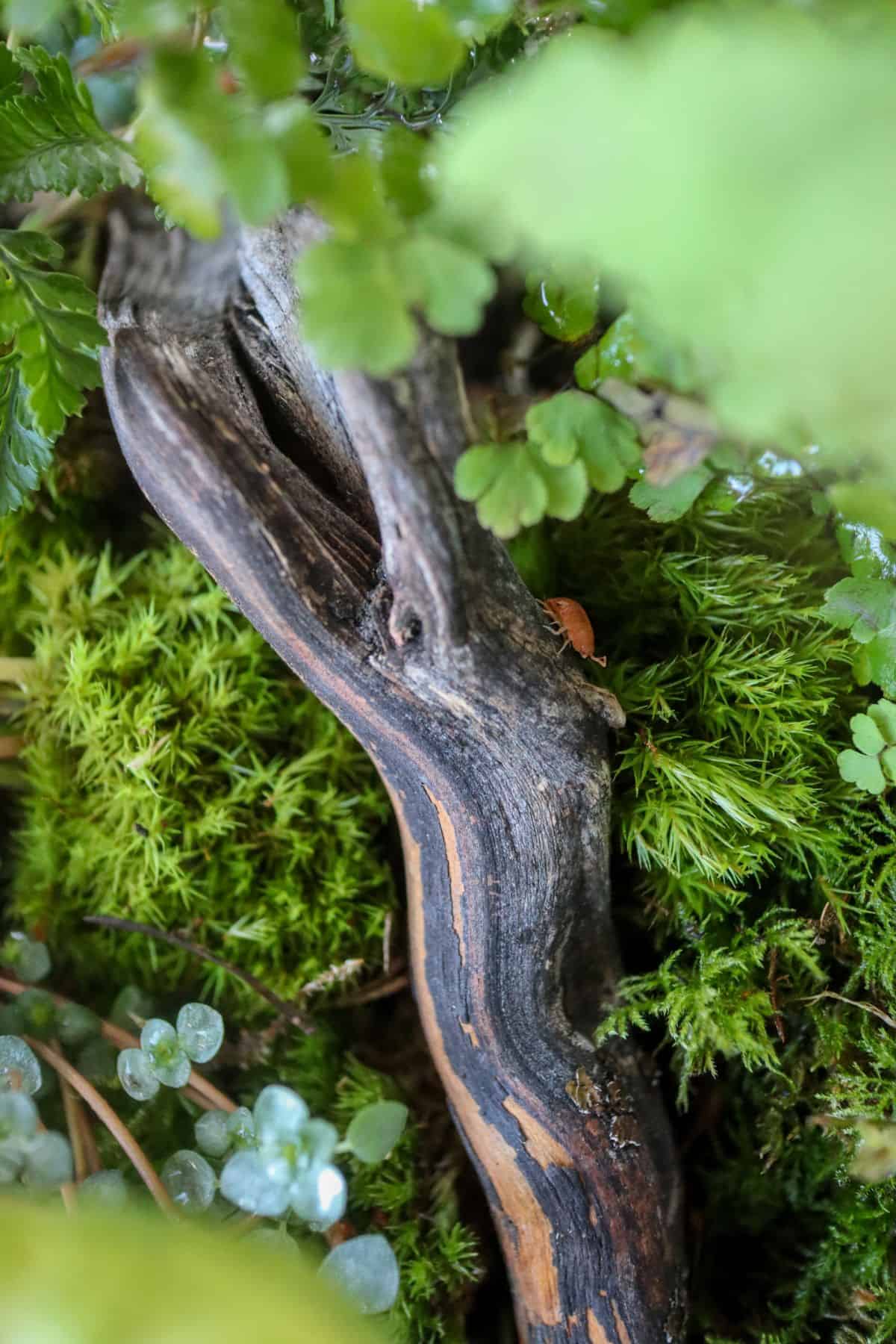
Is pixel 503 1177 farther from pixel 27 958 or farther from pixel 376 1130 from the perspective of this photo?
pixel 27 958

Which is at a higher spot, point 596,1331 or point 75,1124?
point 75,1124

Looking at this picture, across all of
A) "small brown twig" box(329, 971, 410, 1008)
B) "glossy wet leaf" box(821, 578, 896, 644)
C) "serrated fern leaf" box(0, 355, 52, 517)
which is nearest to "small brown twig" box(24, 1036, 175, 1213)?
"small brown twig" box(329, 971, 410, 1008)

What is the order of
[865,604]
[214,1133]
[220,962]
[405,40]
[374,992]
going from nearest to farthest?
[405,40]
[865,604]
[214,1133]
[220,962]
[374,992]

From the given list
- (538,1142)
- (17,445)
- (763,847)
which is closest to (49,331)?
(17,445)

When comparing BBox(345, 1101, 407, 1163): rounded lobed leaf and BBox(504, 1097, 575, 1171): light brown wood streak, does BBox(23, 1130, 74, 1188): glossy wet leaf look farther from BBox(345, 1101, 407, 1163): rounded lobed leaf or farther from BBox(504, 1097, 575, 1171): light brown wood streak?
BBox(504, 1097, 575, 1171): light brown wood streak

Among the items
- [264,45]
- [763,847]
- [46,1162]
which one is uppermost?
[264,45]

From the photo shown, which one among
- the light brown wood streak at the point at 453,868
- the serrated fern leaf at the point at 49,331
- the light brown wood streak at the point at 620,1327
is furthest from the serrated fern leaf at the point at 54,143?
the light brown wood streak at the point at 620,1327

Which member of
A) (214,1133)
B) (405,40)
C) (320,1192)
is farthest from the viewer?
(214,1133)
